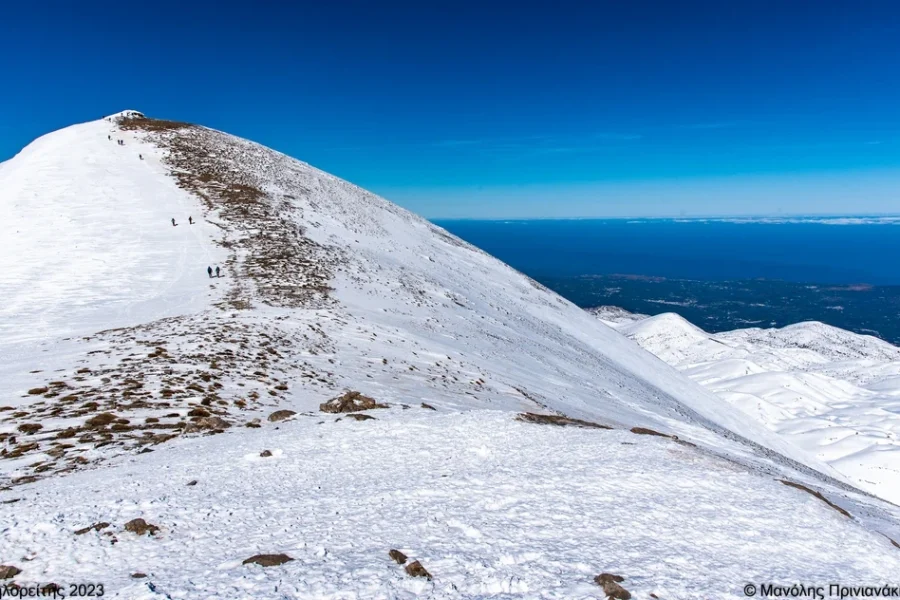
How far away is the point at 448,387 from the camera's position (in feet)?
53.6

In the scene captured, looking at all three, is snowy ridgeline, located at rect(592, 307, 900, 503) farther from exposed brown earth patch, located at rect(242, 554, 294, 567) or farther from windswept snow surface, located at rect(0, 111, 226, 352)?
exposed brown earth patch, located at rect(242, 554, 294, 567)

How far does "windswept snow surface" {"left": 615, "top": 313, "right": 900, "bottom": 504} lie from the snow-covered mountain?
5550 centimetres

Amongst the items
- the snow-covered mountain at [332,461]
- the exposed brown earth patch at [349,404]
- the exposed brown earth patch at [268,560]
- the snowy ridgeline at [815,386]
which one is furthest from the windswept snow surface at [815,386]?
the exposed brown earth patch at [268,560]

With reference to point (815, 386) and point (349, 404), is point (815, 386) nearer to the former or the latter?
point (815, 386)

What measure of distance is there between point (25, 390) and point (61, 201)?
32.4 meters

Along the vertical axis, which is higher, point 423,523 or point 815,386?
point 423,523

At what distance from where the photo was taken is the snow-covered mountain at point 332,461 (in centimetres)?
560

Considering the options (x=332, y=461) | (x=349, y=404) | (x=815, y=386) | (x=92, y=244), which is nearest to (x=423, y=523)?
(x=332, y=461)

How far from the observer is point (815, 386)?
104938mm

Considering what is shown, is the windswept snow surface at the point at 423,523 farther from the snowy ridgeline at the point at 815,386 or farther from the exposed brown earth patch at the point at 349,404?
the snowy ridgeline at the point at 815,386

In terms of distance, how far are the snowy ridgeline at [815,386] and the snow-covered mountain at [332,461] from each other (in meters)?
52.2

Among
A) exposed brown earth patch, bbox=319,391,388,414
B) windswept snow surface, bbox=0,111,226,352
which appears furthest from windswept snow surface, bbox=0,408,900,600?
windswept snow surface, bbox=0,111,226,352

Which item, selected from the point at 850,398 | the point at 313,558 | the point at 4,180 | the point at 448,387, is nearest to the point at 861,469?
the point at 850,398

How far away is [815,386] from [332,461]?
127 meters
